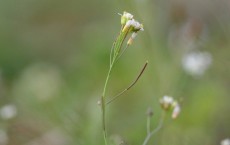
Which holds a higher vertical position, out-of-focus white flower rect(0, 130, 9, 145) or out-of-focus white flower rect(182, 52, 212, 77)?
out-of-focus white flower rect(182, 52, 212, 77)

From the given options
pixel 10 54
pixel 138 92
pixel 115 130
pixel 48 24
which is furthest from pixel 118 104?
pixel 48 24

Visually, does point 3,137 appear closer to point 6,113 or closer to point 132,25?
point 6,113

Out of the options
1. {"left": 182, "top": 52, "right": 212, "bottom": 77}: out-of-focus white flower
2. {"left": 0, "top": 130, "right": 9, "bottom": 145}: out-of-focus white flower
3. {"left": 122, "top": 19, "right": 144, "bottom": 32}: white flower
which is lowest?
{"left": 122, "top": 19, "right": 144, "bottom": 32}: white flower

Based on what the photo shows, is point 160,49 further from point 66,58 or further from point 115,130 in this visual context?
point 66,58

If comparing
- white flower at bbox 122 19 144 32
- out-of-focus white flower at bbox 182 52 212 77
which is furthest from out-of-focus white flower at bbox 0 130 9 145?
white flower at bbox 122 19 144 32

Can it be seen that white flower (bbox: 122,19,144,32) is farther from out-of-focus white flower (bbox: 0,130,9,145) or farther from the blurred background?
out-of-focus white flower (bbox: 0,130,9,145)

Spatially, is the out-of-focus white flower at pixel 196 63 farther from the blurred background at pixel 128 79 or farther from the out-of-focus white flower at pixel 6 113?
the out-of-focus white flower at pixel 6 113

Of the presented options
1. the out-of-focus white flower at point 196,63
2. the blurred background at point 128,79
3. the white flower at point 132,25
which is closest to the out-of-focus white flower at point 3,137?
the blurred background at point 128,79

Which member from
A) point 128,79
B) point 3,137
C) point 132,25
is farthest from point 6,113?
point 132,25
